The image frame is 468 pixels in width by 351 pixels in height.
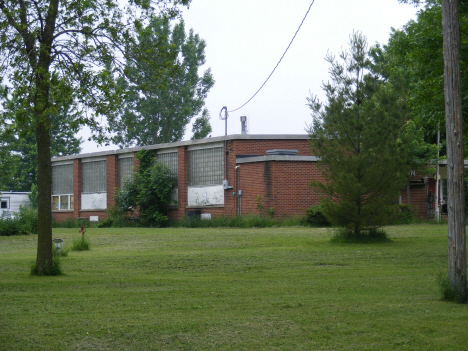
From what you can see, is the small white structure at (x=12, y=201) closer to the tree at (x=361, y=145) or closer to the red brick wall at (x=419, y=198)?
the red brick wall at (x=419, y=198)

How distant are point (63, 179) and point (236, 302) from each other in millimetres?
40072

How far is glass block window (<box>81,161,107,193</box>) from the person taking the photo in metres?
43.1

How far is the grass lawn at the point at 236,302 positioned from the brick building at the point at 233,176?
528 inches

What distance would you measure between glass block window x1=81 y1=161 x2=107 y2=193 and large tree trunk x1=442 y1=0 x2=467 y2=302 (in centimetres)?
3546

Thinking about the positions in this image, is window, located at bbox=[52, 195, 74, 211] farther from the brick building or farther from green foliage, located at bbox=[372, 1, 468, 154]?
green foliage, located at bbox=[372, 1, 468, 154]

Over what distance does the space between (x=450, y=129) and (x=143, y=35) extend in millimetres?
6076

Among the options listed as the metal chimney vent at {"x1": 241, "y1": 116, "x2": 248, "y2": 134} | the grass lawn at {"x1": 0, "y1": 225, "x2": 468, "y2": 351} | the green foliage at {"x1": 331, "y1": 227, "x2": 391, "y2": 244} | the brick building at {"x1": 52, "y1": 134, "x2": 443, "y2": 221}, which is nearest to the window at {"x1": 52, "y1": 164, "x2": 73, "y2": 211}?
the brick building at {"x1": 52, "y1": 134, "x2": 443, "y2": 221}

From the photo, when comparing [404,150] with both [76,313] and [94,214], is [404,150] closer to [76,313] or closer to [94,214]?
[76,313]

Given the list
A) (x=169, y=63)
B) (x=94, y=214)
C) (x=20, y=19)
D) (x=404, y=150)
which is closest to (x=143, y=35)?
(x=169, y=63)

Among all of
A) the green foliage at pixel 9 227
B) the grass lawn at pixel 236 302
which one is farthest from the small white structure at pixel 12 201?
the grass lawn at pixel 236 302

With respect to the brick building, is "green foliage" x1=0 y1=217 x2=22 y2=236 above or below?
below

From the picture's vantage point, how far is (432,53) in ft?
52.8

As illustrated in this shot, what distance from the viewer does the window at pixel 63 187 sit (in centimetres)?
4644

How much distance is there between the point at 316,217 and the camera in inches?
1100
